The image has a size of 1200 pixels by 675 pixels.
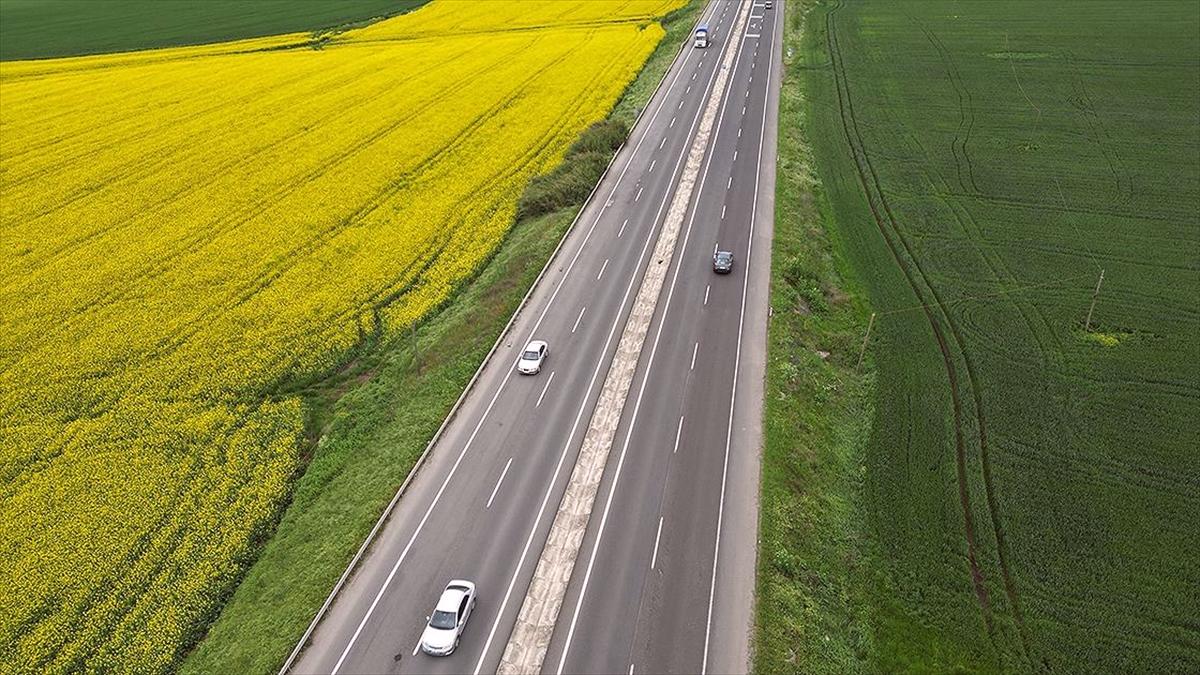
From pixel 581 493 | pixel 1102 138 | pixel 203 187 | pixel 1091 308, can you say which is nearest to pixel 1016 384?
pixel 1091 308

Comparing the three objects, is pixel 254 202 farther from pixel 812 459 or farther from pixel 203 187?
pixel 812 459

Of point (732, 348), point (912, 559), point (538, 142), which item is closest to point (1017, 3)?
point (538, 142)

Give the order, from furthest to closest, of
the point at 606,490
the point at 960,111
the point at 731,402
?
the point at 960,111
the point at 731,402
the point at 606,490

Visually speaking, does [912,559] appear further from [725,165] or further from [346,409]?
[725,165]

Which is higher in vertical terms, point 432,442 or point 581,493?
point 432,442

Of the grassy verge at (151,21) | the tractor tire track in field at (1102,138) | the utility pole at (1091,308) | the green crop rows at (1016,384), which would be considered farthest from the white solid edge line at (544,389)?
the grassy verge at (151,21)
